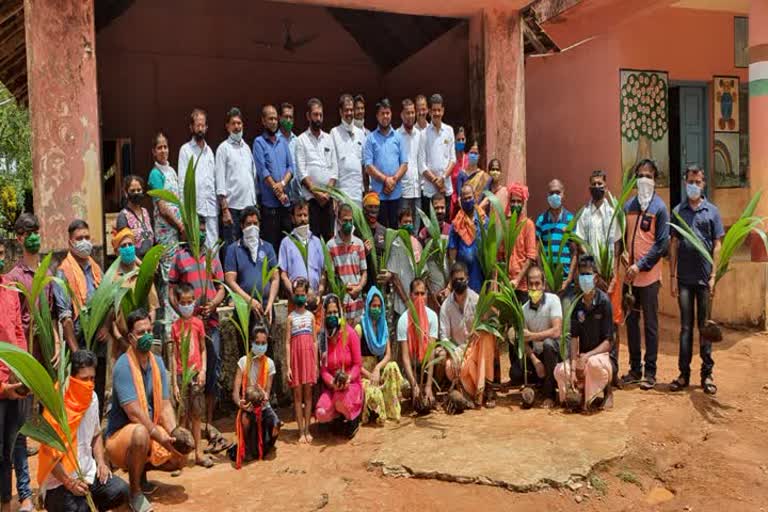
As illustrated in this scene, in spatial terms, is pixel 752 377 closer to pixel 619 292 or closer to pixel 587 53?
pixel 619 292

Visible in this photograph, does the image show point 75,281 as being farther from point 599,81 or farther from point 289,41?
point 289,41

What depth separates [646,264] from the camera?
6.12 meters

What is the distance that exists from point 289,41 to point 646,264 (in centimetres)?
730

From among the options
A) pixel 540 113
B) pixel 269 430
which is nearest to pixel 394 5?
pixel 540 113

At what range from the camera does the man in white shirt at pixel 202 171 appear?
19.9ft

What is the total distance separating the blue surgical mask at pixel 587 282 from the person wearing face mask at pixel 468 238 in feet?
2.91

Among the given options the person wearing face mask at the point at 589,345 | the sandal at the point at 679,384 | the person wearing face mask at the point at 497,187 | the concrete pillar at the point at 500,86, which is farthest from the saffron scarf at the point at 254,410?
the concrete pillar at the point at 500,86

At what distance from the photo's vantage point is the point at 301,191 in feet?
21.7

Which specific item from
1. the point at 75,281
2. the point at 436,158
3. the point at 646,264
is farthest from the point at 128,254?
the point at 646,264

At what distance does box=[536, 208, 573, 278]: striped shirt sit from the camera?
21.2 ft

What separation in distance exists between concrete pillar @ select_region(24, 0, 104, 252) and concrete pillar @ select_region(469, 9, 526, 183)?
12.8ft

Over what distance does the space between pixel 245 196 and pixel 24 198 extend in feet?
37.4

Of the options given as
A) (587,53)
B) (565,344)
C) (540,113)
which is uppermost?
(587,53)

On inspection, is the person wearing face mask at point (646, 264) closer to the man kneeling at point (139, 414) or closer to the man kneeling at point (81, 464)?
the man kneeling at point (139, 414)
